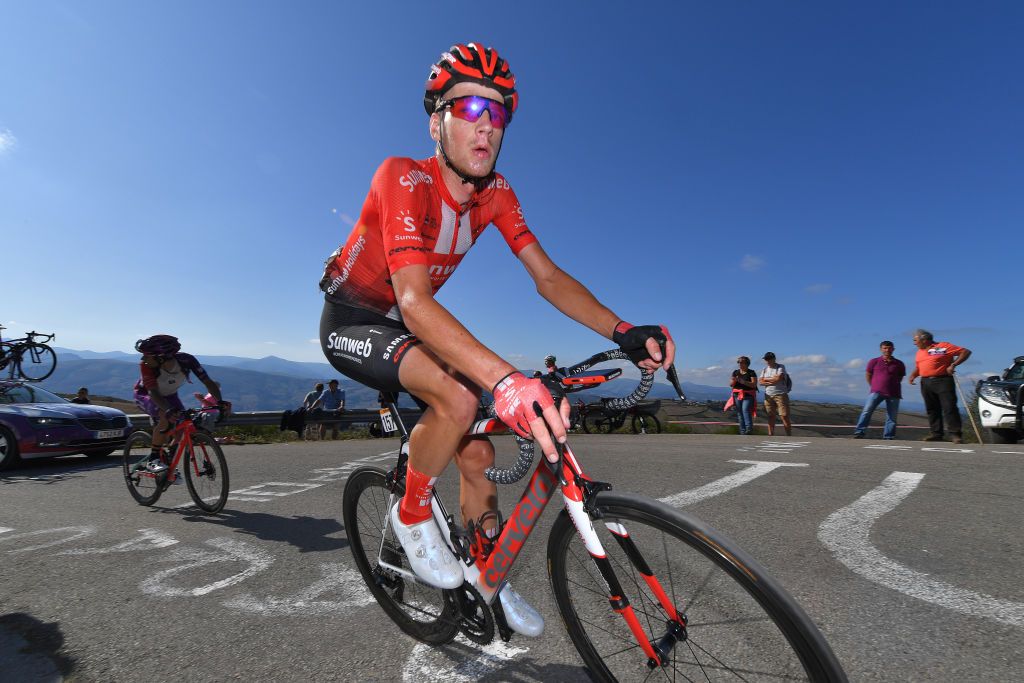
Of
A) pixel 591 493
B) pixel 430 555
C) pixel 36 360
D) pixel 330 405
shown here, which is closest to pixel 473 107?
pixel 591 493

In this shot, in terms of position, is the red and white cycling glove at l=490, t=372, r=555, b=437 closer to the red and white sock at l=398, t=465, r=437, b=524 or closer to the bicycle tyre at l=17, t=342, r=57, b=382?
the red and white sock at l=398, t=465, r=437, b=524

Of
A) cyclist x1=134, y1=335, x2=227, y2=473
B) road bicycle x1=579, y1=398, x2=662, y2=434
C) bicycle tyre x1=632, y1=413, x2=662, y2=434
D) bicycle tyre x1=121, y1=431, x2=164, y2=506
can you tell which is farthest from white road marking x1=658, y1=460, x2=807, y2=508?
bicycle tyre x1=632, y1=413, x2=662, y2=434

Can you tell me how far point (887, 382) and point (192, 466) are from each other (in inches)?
478

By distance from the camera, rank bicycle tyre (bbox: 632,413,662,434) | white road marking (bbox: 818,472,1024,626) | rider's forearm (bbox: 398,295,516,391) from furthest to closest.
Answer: bicycle tyre (bbox: 632,413,662,434) < white road marking (bbox: 818,472,1024,626) < rider's forearm (bbox: 398,295,516,391)

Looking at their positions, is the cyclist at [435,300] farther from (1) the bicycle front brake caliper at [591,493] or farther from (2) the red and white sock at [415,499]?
(1) the bicycle front brake caliper at [591,493]

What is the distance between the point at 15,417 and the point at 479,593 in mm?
9927

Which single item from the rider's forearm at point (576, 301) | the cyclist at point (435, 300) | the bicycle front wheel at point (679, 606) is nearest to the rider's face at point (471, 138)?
the cyclist at point (435, 300)

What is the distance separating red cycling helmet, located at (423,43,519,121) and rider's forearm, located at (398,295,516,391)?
3.53 feet

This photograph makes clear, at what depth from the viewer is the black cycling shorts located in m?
2.08

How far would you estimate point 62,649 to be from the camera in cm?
238

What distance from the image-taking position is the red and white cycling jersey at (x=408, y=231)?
6.40 feet

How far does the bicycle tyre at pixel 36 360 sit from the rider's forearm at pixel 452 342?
64.6 ft

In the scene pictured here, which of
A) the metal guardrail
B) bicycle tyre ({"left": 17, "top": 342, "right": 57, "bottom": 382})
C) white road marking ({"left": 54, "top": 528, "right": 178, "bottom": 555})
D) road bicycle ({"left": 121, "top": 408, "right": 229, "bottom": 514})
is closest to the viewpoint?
white road marking ({"left": 54, "top": 528, "right": 178, "bottom": 555})

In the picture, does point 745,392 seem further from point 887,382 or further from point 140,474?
point 140,474
